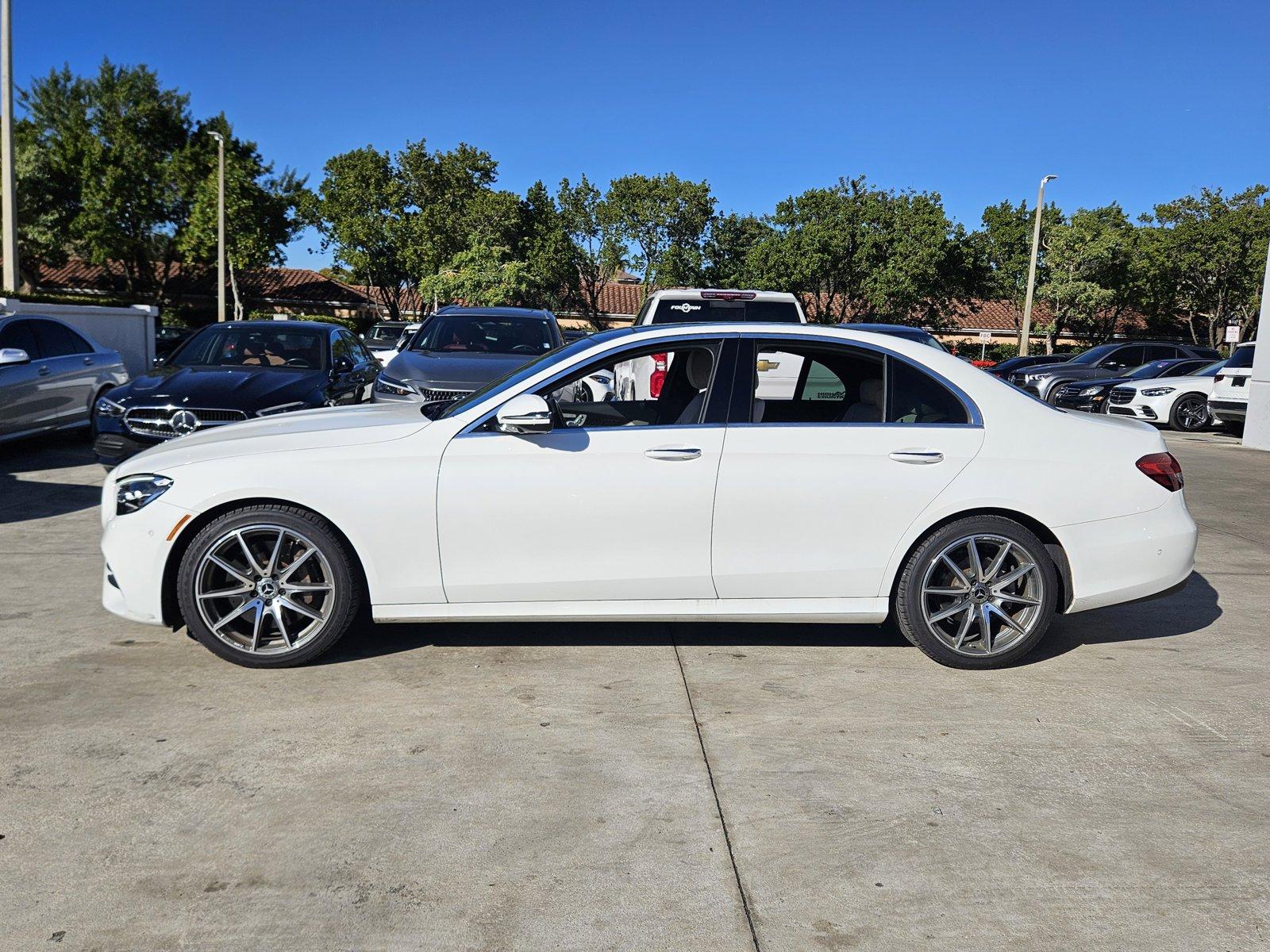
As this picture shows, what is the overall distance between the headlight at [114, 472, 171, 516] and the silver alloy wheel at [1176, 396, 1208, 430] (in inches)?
753

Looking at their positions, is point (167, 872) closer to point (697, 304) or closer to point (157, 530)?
point (157, 530)

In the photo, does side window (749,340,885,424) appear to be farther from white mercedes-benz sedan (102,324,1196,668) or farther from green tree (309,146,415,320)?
green tree (309,146,415,320)

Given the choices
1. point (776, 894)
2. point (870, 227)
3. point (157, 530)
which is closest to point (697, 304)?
point (157, 530)

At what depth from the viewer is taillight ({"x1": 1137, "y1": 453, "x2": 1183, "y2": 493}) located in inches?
193

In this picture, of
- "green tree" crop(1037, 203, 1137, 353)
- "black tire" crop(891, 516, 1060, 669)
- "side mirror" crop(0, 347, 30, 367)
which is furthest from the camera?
"green tree" crop(1037, 203, 1137, 353)

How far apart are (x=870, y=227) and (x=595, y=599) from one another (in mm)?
50922

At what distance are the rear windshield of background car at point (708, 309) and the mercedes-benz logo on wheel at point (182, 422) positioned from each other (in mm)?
4185

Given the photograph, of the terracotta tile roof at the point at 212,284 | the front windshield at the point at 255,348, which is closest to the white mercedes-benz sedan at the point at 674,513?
the front windshield at the point at 255,348

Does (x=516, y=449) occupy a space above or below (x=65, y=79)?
below

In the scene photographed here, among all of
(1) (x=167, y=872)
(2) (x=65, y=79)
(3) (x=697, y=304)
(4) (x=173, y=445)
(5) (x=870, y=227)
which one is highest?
(2) (x=65, y=79)

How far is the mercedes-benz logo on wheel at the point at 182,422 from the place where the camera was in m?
8.65

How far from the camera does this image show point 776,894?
9.72 ft

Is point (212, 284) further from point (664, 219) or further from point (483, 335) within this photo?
point (483, 335)

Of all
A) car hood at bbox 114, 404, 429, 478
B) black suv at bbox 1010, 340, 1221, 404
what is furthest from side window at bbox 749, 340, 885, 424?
black suv at bbox 1010, 340, 1221, 404
